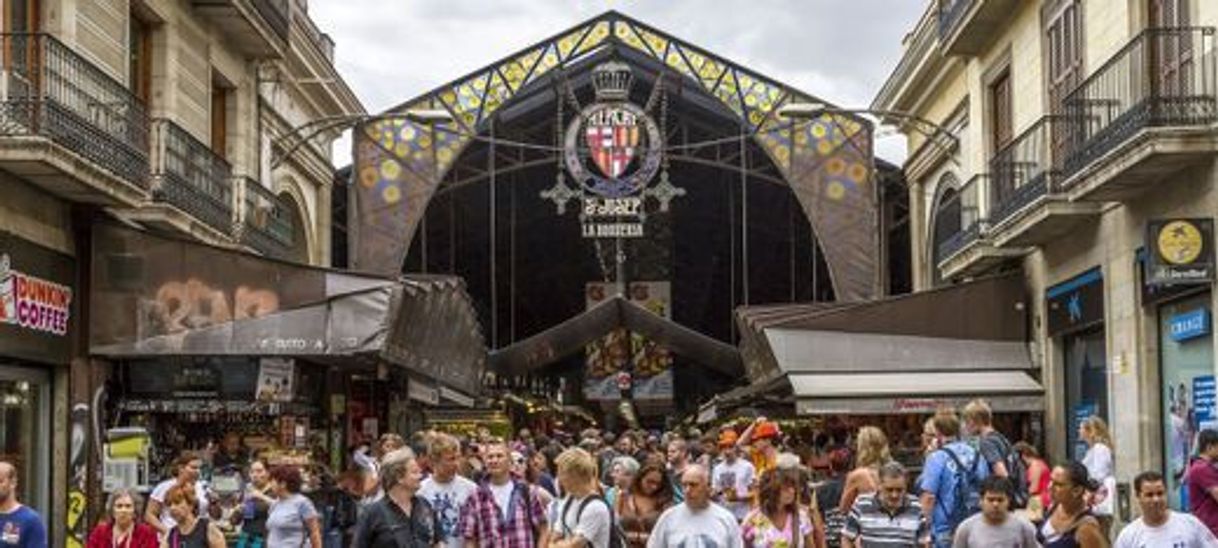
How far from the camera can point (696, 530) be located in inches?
387

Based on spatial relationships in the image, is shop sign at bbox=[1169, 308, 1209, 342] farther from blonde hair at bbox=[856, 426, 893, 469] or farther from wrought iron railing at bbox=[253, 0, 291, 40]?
wrought iron railing at bbox=[253, 0, 291, 40]

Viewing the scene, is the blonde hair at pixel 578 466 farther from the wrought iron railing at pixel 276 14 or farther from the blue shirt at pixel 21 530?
the wrought iron railing at pixel 276 14

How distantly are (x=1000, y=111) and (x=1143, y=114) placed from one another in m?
9.96

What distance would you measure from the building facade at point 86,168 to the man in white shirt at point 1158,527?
1079 centimetres

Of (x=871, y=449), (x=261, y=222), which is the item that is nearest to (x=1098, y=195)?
(x=871, y=449)

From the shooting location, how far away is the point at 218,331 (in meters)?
20.9

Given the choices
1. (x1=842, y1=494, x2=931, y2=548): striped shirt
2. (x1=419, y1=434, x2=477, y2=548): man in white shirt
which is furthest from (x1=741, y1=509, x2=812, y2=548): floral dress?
(x1=419, y1=434, x2=477, y2=548): man in white shirt

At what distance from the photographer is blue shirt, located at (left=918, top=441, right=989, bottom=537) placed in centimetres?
1246

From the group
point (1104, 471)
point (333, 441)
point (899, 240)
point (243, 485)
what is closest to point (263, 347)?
point (243, 485)

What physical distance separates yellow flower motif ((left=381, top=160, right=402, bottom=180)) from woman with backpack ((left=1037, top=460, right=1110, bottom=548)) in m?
25.1

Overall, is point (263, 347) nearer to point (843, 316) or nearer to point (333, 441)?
point (333, 441)

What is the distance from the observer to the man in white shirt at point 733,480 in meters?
14.9

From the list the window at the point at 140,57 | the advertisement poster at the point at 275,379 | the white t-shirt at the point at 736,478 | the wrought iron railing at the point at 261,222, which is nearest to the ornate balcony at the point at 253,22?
the window at the point at 140,57

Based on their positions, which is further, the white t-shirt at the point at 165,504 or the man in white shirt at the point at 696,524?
the white t-shirt at the point at 165,504
